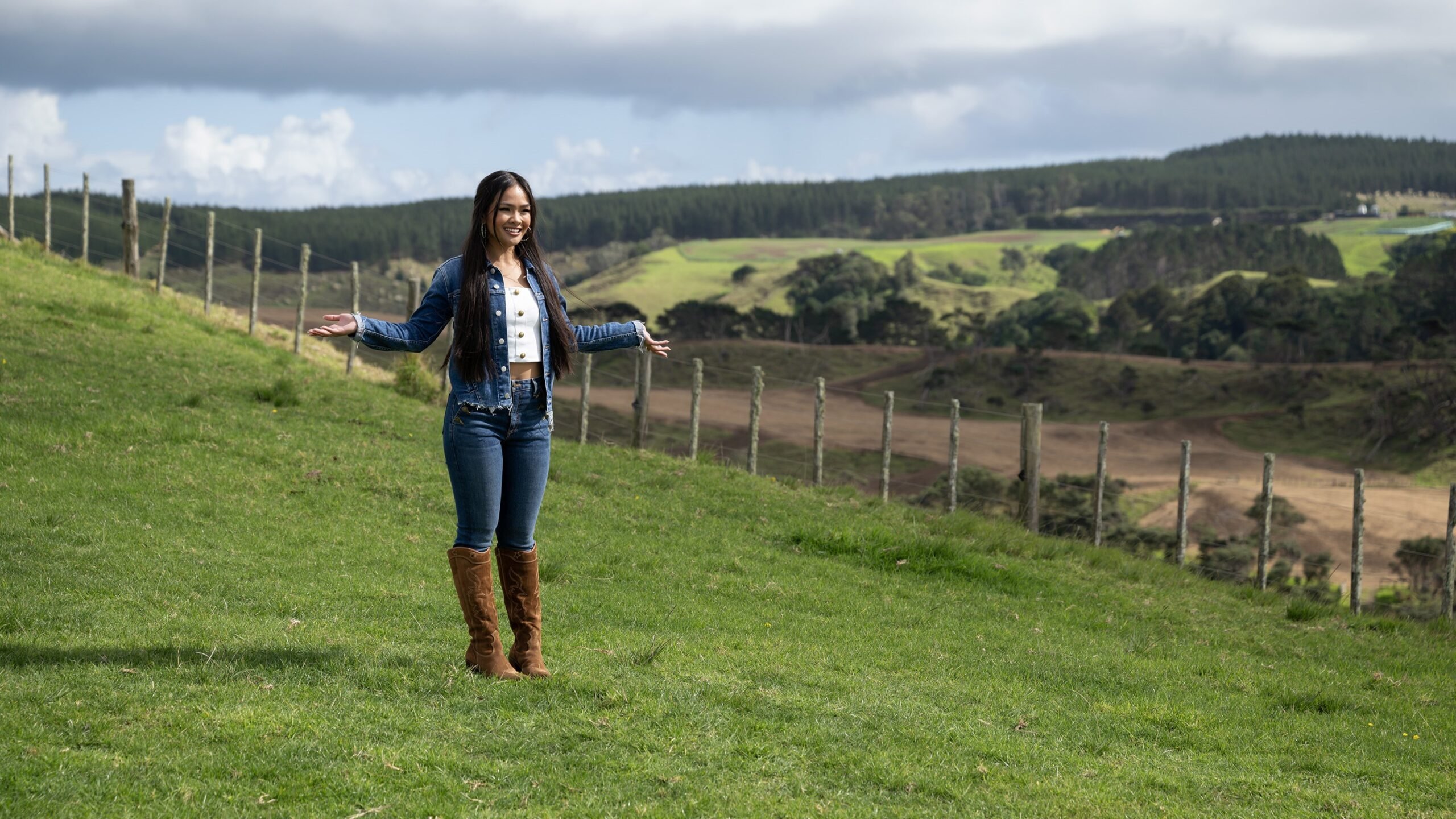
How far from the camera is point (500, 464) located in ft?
19.7

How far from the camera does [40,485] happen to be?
10625 millimetres

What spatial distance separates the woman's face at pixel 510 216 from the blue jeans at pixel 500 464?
722 millimetres

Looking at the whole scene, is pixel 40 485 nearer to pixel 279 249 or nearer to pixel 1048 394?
pixel 1048 394

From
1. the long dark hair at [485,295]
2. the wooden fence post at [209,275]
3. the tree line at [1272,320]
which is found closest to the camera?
the long dark hair at [485,295]

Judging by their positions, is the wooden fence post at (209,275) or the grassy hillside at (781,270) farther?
the grassy hillside at (781,270)

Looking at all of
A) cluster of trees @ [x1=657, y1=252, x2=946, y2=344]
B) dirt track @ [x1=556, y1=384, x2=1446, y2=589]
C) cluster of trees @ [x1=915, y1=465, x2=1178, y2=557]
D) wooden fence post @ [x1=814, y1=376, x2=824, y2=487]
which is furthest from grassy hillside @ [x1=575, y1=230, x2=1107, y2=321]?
wooden fence post @ [x1=814, y1=376, x2=824, y2=487]

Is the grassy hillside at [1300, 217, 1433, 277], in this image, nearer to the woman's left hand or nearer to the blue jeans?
the woman's left hand

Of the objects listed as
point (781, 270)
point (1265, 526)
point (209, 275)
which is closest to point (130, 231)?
point (209, 275)

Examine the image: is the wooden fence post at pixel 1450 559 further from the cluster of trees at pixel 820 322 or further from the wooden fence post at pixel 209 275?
the cluster of trees at pixel 820 322

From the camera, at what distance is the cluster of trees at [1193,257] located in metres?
113

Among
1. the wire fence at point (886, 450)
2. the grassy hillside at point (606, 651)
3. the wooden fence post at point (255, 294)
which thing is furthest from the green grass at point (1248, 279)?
the grassy hillside at point (606, 651)

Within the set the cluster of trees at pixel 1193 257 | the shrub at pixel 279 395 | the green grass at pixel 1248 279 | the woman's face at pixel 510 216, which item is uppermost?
the cluster of trees at pixel 1193 257

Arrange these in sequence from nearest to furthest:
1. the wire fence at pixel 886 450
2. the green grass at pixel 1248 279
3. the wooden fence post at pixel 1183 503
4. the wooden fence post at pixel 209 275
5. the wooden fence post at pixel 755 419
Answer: the wooden fence post at pixel 1183 503, the wooden fence post at pixel 755 419, the wire fence at pixel 886 450, the wooden fence post at pixel 209 275, the green grass at pixel 1248 279

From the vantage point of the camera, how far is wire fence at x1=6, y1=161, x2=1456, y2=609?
1906cm
